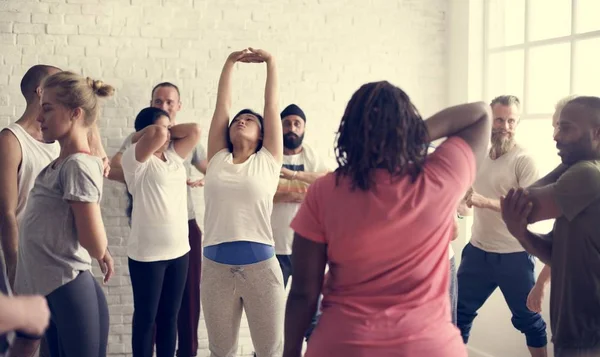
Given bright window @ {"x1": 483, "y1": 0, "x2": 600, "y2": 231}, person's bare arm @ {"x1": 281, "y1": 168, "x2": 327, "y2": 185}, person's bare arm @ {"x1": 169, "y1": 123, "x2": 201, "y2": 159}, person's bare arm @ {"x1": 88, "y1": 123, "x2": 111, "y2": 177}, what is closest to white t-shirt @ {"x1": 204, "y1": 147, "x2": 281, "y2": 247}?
person's bare arm @ {"x1": 88, "y1": 123, "x2": 111, "y2": 177}

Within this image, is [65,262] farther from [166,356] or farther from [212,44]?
[212,44]

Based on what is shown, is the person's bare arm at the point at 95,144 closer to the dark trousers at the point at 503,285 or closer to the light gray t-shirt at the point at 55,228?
the light gray t-shirt at the point at 55,228

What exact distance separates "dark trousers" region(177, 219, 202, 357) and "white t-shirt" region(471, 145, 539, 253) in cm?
177

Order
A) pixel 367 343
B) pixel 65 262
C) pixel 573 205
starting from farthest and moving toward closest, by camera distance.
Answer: pixel 65 262
pixel 573 205
pixel 367 343

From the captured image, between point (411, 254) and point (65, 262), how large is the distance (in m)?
1.29

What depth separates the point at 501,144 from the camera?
14.7ft

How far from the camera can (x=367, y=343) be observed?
1.86 meters

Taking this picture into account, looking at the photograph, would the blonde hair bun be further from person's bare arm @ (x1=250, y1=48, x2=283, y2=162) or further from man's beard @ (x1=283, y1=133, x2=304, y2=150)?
man's beard @ (x1=283, y1=133, x2=304, y2=150)

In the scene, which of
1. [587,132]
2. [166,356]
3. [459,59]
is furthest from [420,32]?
[587,132]

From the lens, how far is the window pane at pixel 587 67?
4656 mm

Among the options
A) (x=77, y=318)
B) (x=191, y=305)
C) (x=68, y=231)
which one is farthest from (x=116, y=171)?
(x=77, y=318)

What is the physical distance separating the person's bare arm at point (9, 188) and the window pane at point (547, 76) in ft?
10.9

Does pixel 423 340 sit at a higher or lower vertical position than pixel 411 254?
lower

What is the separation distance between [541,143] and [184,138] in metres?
2.45
